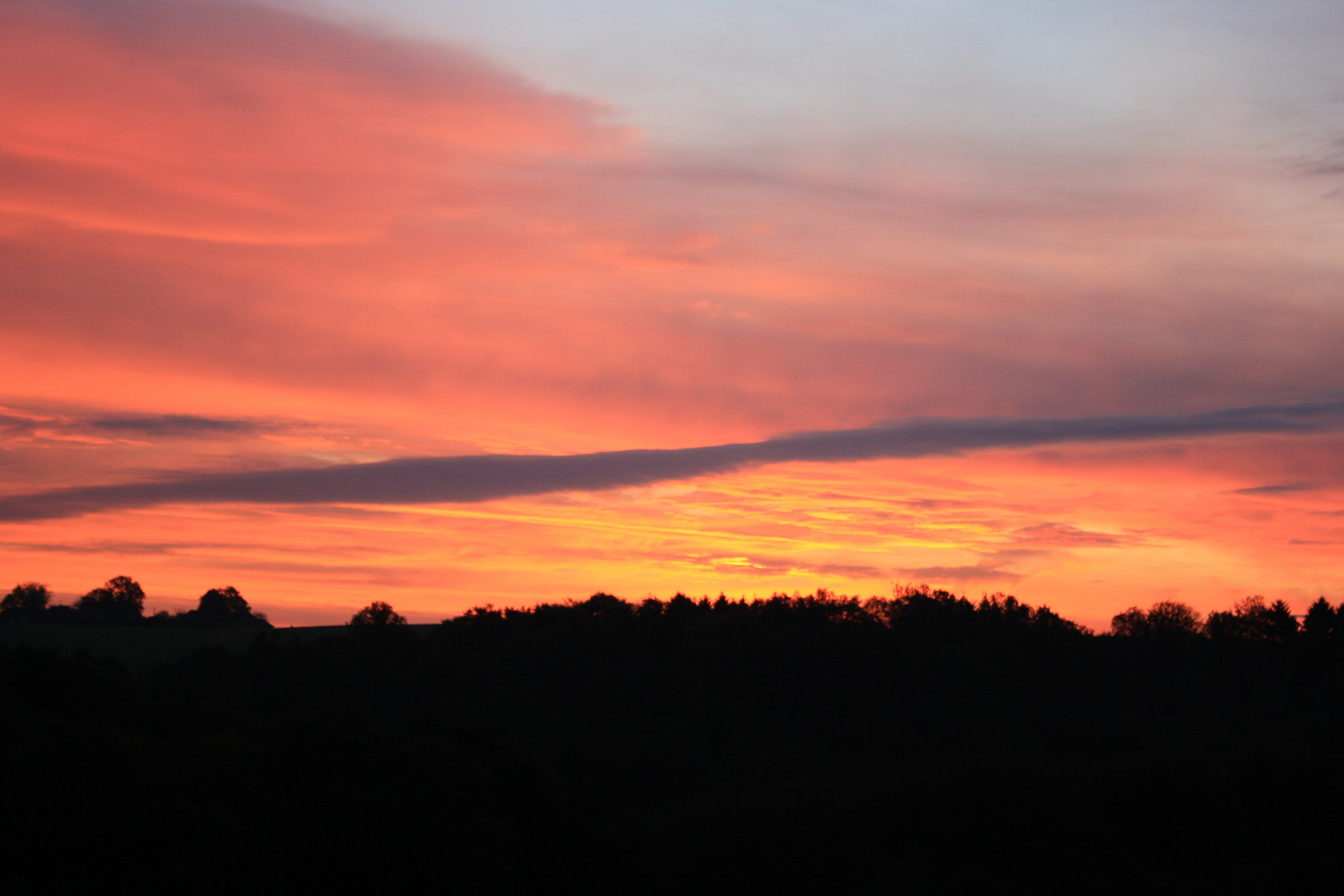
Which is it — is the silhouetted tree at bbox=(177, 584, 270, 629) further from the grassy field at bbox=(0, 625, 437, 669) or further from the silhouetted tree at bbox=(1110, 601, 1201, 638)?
the silhouetted tree at bbox=(1110, 601, 1201, 638)

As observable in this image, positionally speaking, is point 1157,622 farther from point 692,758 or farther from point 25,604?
point 25,604

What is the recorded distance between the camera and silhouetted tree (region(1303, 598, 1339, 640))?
4107 inches

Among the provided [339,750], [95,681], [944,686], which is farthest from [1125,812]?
[95,681]

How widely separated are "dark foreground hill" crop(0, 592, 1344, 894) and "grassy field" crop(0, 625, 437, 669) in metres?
8.33

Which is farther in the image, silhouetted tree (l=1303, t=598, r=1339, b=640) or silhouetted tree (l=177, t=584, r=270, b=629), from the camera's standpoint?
silhouetted tree (l=177, t=584, r=270, b=629)

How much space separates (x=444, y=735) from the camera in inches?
1939

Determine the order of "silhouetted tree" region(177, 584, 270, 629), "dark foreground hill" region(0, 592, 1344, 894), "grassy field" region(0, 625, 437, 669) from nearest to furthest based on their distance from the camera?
"dark foreground hill" region(0, 592, 1344, 894) < "grassy field" region(0, 625, 437, 669) < "silhouetted tree" region(177, 584, 270, 629)

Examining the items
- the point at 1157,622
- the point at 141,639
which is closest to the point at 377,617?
the point at 141,639

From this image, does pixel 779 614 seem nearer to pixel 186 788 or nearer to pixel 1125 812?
pixel 1125 812

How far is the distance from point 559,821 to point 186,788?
13989 mm

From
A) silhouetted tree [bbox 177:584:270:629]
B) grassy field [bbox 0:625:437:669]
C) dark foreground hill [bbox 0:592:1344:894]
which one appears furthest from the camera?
silhouetted tree [bbox 177:584:270:629]

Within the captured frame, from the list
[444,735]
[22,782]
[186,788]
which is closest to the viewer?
[22,782]

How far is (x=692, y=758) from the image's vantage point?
246 feet

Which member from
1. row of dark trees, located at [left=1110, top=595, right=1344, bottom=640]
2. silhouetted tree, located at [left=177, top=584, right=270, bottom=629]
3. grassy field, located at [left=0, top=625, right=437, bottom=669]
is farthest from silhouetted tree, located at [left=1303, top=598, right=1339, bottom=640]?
silhouetted tree, located at [left=177, top=584, right=270, bottom=629]
